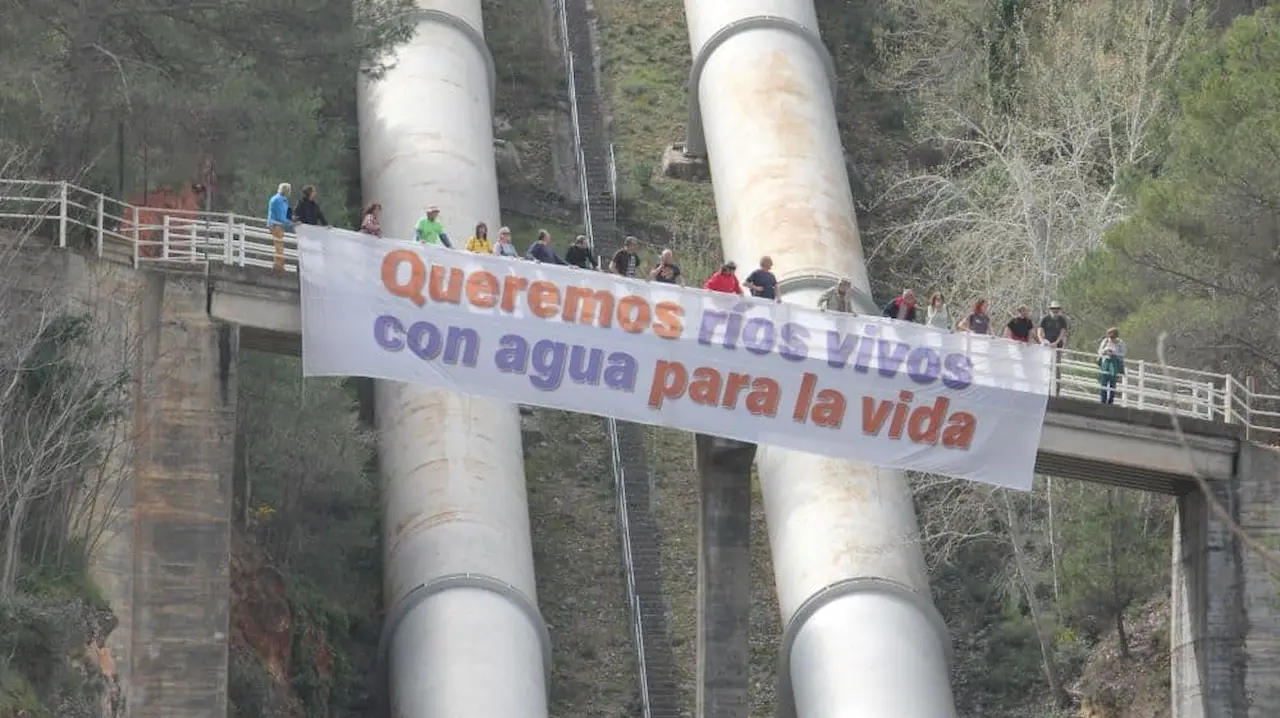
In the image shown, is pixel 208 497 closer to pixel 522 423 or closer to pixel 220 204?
pixel 220 204

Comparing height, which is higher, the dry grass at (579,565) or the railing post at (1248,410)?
the dry grass at (579,565)

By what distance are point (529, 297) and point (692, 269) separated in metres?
17.2

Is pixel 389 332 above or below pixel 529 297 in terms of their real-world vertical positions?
below

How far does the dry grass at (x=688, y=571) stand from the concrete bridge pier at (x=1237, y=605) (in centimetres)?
903

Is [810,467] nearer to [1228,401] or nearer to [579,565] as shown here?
[579,565]

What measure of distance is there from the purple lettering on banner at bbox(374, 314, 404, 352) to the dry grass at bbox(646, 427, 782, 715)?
11.1 meters

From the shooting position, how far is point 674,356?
155 ft

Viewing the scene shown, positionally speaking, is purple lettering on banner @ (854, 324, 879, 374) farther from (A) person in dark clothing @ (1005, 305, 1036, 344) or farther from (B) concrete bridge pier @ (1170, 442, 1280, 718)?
(B) concrete bridge pier @ (1170, 442, 1280, 718)

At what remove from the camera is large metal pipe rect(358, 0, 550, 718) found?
169 feet

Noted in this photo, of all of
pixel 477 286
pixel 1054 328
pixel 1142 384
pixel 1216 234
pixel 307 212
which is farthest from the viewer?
pixel 1142 384

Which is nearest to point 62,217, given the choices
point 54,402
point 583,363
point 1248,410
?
point 54,402

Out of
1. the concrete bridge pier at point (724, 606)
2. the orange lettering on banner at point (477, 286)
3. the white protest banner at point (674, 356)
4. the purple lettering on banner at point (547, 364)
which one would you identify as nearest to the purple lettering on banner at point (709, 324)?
the white protest banner at point (674, 356)

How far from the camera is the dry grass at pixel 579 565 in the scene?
57000 mm

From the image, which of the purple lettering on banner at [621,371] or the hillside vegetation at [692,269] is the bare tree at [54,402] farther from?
the purple lettering on banner at [621,371]
